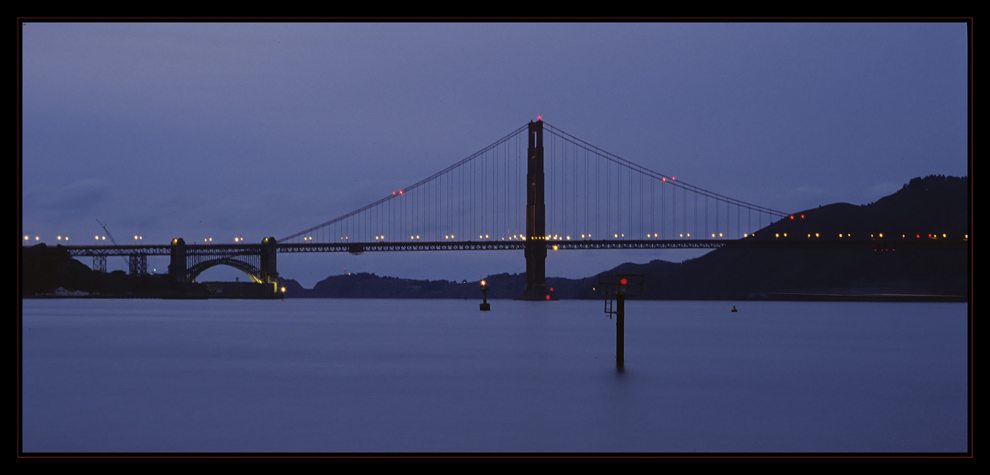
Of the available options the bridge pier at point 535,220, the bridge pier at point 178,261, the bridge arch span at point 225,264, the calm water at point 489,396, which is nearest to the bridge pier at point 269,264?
the bridge arch span at point 225,264

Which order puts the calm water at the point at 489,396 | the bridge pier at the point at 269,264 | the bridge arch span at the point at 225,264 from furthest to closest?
the bridge arch span at the point at 225,264
the bridge pier at the point at 269,264
the calm water at the point at 489,396

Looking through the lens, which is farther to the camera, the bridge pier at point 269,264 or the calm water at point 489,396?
the bridge pier at point 269,264

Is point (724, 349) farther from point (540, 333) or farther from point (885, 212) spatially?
point (885, 212)

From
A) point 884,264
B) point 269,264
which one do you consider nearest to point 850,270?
point 884,264

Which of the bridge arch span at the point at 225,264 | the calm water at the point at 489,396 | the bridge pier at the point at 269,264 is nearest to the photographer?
the calm water at the point at 489,396

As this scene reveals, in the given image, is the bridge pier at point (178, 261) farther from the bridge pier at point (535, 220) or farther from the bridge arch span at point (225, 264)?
the bridge pier at point (535, 220)

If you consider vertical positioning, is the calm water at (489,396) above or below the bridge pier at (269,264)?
below
